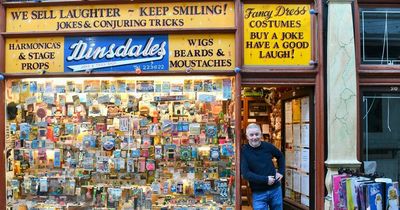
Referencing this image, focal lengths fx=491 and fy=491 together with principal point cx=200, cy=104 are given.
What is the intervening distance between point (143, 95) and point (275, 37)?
2176 millimetres

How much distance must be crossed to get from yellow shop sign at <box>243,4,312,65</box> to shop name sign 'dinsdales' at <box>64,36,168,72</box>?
4.18 feet

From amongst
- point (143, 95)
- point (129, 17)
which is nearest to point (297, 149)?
point (143, 95)

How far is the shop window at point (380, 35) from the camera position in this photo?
7.36 metres

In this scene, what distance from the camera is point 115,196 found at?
7.42m

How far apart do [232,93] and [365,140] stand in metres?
2.09

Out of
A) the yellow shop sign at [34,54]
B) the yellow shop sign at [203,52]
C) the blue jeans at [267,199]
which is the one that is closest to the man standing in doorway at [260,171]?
the blue jeans at [267,199]

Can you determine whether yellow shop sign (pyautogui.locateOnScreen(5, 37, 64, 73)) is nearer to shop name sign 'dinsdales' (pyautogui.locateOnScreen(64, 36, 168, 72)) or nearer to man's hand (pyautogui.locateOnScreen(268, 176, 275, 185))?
shop name sign 'dinsdales' (pyautogui.locateOnScreen(64, 36, 168, 72))

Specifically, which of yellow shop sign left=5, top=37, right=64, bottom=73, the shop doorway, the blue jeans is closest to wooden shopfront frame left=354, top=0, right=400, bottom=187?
the shop doorway

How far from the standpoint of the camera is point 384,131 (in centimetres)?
735

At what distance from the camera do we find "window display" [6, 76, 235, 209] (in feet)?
24.3

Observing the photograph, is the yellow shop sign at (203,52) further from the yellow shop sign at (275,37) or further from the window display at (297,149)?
the window display at (297,149)

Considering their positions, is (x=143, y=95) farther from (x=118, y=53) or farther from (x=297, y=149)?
(x=297, y=149)

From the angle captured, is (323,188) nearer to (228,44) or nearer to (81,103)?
(228,44)

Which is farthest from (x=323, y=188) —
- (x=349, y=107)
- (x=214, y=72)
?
(x=214, y=72)
